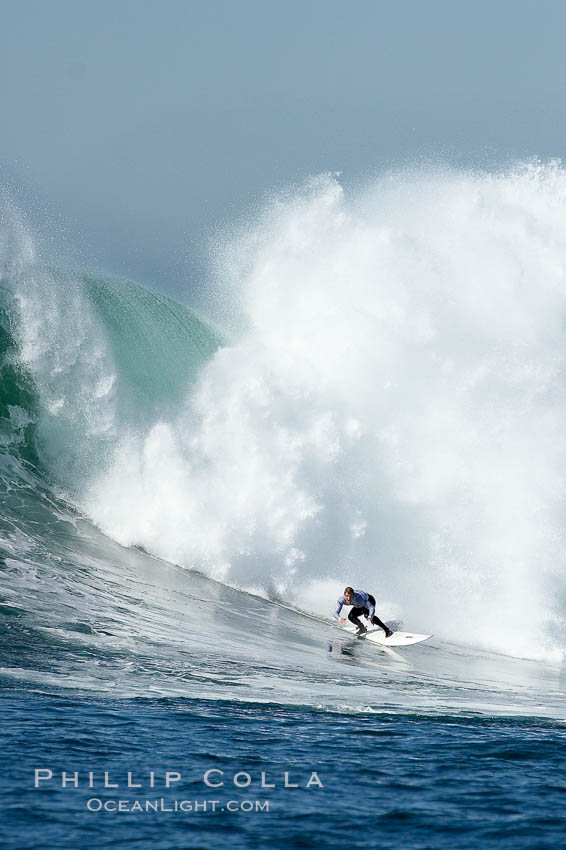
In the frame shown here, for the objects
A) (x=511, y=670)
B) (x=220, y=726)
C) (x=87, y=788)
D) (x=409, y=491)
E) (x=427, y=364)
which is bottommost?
(x=87, y=788)

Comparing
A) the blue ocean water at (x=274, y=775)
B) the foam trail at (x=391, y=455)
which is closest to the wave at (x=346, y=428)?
the foam trail at (x=391, y=455)

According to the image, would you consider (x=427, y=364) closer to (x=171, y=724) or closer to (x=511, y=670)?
(x=511, y=670)

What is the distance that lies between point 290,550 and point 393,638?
326cm

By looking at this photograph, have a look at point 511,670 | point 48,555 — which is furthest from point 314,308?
point 511,670

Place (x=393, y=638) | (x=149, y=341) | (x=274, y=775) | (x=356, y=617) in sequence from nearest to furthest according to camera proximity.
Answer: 1. (x=274, y=775)
2. (x=393, y=638)
3. (x=356, y=617)
4. (x=149, y=341)

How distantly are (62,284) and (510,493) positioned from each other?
10.9m

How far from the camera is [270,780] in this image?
21.2ft

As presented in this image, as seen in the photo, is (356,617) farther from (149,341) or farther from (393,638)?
(149,341)

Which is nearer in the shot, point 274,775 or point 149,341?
Result: point 274,775

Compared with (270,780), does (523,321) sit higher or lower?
higher

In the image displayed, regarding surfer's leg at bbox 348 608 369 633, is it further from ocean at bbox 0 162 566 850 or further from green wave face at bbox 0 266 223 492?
green wave face at bbox 0 266 223 492

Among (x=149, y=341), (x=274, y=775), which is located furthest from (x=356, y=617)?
(x=149, y=341)

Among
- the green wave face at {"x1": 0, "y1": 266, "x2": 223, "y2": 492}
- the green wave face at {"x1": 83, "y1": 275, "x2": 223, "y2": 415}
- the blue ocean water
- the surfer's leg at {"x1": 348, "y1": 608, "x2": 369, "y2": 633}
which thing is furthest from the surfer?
the green wave face at {"x1": 83, "y1": 275, "x2": 223, "y2": 415}

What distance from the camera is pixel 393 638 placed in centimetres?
1313
